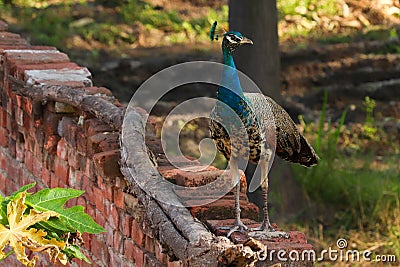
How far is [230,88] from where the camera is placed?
2801 millimetres

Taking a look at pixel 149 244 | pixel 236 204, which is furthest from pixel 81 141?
pixel 236 204

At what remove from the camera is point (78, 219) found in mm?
2785

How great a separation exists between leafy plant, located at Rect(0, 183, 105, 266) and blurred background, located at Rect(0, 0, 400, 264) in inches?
127

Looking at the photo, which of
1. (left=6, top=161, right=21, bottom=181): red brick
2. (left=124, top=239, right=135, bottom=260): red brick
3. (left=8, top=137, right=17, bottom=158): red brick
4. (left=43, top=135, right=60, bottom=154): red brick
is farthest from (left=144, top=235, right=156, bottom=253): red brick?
(left=8, top=137, right=17, bottom=158): red brick

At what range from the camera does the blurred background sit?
6156 mm

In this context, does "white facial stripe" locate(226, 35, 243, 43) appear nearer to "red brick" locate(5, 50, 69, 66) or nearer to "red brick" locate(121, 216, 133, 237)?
"red brick" locate(121, 216, 133, 237)

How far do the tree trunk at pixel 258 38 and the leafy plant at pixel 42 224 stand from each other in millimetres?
3460

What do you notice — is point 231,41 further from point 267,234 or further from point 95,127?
point 95,127

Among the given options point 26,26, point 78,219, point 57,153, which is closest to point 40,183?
point 57,153

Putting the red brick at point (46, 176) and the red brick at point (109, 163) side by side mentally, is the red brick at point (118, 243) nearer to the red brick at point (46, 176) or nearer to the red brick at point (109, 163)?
the red brick at point (109, 163)

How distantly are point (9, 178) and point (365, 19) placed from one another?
8175mm

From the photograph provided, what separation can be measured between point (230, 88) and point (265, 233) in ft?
1.67

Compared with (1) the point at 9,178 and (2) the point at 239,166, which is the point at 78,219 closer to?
(2) the point at 239,166

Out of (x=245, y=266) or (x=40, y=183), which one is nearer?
(x=245, y=266)
